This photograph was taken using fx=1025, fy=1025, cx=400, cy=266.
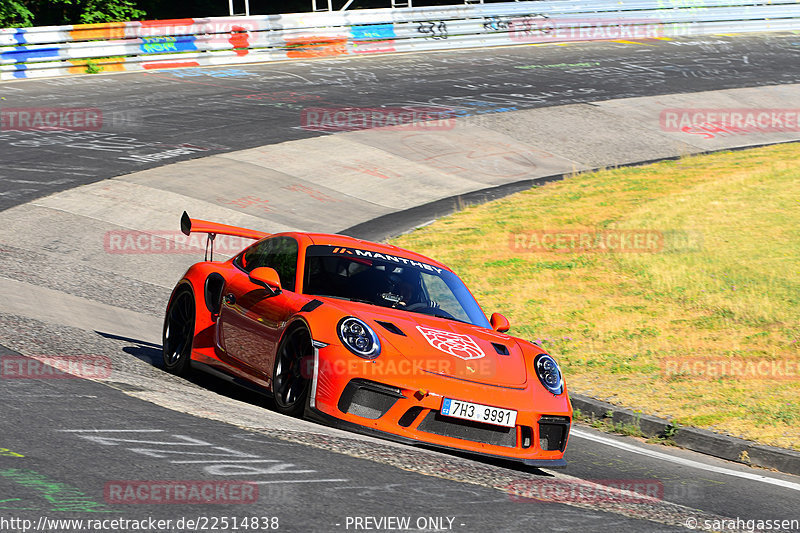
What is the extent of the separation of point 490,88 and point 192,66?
29.2 ft

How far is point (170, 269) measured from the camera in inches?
557

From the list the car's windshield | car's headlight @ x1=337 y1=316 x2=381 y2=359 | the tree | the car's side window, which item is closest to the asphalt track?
car's headlight @ x1=337 y1=316 x2=381 y2=359

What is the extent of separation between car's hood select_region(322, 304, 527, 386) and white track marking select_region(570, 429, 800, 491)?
4.49 feet

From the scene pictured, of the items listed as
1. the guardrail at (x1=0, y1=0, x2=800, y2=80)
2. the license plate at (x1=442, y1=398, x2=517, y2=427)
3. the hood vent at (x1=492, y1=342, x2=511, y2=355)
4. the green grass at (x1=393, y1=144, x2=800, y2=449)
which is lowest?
the green grass at (x1=393, y1=144, x2=800, y2=449)

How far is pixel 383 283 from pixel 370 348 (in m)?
1.21

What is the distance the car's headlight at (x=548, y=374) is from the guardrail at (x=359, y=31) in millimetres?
22652

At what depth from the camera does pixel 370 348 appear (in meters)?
6.87

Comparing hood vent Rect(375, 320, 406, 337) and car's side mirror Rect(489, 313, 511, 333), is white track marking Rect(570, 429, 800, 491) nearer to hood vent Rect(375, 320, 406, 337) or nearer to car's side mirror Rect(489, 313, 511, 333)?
car's side mirror Rect(489, 313, 511, 333)

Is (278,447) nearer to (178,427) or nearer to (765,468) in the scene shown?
(178,427)

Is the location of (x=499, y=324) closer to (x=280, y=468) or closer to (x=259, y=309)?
(x=259, y=309)

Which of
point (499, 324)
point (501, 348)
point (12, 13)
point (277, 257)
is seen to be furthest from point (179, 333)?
point (12, 13)

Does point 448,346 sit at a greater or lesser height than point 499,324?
greater

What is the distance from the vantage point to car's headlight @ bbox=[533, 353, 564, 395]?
736 centimetres

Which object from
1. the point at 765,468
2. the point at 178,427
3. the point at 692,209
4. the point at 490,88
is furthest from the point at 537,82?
the point at 178,427
